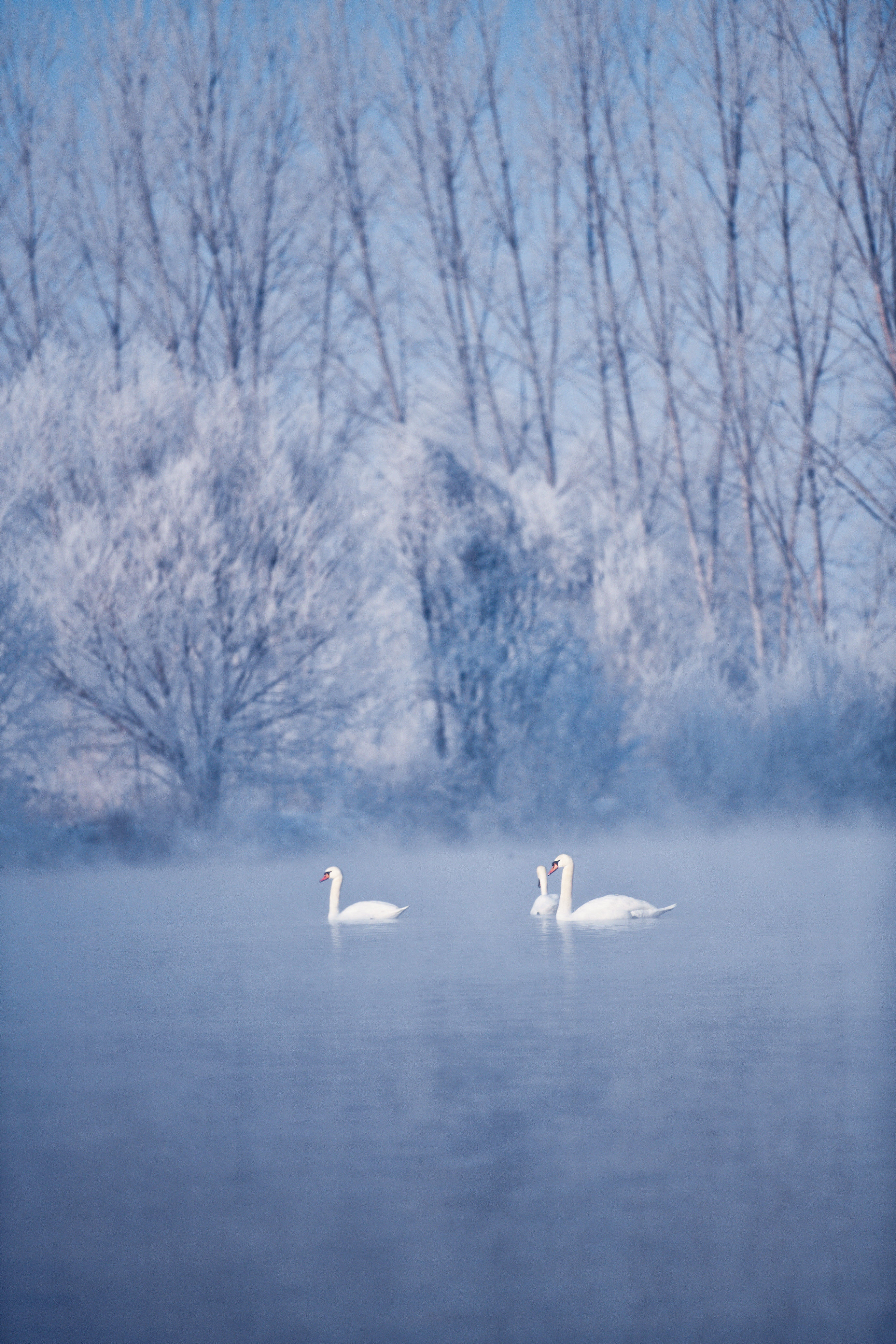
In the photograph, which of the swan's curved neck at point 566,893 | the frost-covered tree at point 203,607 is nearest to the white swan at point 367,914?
the swan's curved neck at point 566,893

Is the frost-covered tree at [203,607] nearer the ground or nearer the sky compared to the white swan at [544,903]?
→ nearer the sky

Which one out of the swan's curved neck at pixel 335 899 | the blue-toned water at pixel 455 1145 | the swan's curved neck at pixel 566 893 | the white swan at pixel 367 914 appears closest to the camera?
the blue-toned water at pixel 455 1145

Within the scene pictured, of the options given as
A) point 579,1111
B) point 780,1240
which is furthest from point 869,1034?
point 780,1240

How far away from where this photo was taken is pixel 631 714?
21906 millimetres

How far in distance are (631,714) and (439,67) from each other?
11315mm

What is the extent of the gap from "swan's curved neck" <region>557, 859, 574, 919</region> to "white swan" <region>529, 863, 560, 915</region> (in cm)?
6

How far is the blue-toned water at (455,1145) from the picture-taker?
307cm

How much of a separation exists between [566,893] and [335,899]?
1790 mm

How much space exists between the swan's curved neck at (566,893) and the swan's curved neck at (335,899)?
1.68 m

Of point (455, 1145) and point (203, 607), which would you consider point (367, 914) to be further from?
point (203, 607)

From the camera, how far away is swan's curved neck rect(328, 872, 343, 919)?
1110 cm

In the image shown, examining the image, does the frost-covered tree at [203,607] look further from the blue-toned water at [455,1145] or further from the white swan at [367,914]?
the blue-toned water at [455,1145]

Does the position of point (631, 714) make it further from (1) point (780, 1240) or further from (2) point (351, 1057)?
(1) point (780, 1240)

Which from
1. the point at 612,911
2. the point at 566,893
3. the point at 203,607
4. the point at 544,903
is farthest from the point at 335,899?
the point at 203,607
